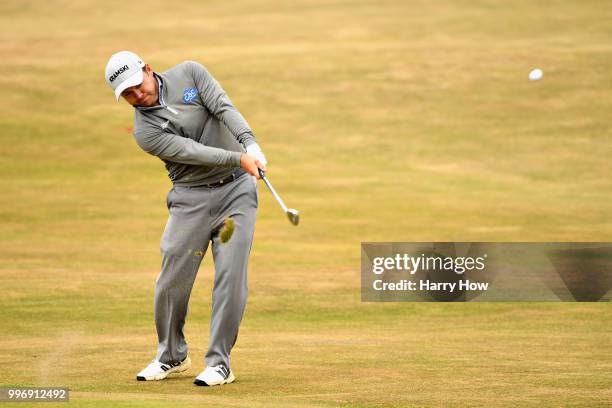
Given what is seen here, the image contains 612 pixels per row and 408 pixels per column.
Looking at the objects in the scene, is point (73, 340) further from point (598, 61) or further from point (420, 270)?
point (598, 61)

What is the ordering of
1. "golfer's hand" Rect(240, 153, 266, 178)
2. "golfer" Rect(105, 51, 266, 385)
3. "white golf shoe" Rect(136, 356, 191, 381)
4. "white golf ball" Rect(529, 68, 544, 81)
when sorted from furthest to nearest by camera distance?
1. "white golf ball" Rect(529, 68, 544, 81)
2. "white golf shoe" Rect(136, 356, 191, 381)
3. "golfer" Rect(105, 51, 266, 385)
4. "golfer's hand" Rect(240, 153, 266, 178)

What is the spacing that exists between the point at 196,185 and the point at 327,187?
49.6 feet

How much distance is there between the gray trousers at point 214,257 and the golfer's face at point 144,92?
68 cm

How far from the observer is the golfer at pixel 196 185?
8.09m

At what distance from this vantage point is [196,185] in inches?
333

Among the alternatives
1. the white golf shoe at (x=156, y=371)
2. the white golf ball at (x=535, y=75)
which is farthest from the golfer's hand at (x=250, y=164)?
the white golf ball at (x=535, y=75)

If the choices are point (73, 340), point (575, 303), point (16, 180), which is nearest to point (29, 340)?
point (73, 340)

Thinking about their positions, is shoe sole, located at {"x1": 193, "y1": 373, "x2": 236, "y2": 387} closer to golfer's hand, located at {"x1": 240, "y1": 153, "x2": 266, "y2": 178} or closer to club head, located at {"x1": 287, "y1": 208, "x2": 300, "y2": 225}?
club head, located at {"x1": 287, "y1": 208, "x2": 300, "y2": 225}

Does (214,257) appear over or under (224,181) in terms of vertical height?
under

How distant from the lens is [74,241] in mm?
17984

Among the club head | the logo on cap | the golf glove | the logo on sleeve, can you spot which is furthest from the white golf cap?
the club head

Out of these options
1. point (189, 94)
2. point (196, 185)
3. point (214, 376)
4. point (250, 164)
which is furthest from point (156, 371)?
point (189, 94)

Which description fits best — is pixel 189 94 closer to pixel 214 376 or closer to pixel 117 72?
pixel 117 72

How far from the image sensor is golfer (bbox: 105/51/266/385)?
8.09 meters
